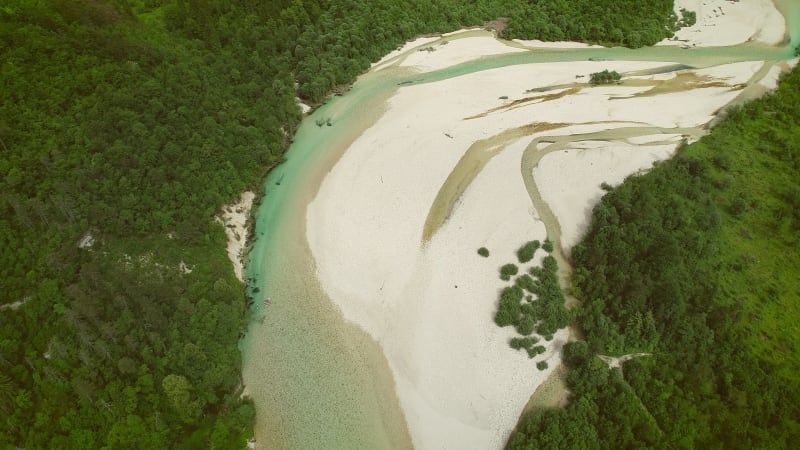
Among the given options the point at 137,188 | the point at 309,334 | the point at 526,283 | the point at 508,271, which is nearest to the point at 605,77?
the point at 508,271

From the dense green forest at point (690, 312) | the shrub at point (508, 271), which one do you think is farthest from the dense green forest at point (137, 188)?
the dense green forest at point (690, 312)

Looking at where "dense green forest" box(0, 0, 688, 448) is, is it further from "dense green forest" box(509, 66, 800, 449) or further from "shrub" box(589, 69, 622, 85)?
"shrub" box(589, 69, 622, 85)

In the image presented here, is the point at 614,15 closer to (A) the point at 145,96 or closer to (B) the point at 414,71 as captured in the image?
(B) the point at 414,71

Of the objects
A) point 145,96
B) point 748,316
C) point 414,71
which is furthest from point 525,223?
point 145,96

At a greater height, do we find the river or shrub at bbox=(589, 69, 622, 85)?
shrub at bbox=(589, 69, 622, 85)

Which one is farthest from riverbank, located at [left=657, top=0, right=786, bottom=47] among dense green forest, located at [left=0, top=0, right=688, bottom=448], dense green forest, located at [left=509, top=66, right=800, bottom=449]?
dense green forest, located at [left=0, top=0, right=688, bottom=448]

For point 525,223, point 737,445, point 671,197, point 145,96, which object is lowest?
point 737,445
